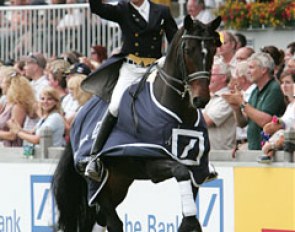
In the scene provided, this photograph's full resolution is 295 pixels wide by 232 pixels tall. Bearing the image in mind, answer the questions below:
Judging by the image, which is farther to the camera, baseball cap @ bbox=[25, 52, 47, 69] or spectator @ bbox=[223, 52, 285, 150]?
baseball cap @ bbox=[25, 52, 47, 69]

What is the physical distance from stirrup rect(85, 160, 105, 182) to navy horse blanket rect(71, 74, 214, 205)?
9 centimetres

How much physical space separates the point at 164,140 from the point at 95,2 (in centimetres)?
163

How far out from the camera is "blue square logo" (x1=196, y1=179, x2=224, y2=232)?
38.5 ft

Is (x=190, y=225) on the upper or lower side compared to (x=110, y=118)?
lower

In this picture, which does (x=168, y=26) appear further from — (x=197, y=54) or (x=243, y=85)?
(x=243, y=85)

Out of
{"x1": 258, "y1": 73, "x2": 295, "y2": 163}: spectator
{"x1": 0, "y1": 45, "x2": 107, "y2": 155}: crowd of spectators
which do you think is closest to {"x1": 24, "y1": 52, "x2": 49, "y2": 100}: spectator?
{"x1": 0, "y1": 45, "x2": 107, "y2": 155}: crowd of spectators

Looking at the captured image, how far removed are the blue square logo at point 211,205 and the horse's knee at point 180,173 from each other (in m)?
1.40

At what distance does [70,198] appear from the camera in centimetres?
1226

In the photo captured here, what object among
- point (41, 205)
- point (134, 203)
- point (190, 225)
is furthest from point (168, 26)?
point (41, 205)

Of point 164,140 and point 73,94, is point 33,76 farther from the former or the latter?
point 164,140

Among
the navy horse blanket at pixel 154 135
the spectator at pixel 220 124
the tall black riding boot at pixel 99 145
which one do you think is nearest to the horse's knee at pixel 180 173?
the navy horse blanket at pixel 154 135

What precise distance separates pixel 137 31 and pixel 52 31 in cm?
938

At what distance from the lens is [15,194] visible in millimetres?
13133

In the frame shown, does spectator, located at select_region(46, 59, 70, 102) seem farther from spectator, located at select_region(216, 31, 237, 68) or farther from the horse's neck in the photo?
the horse's neck
